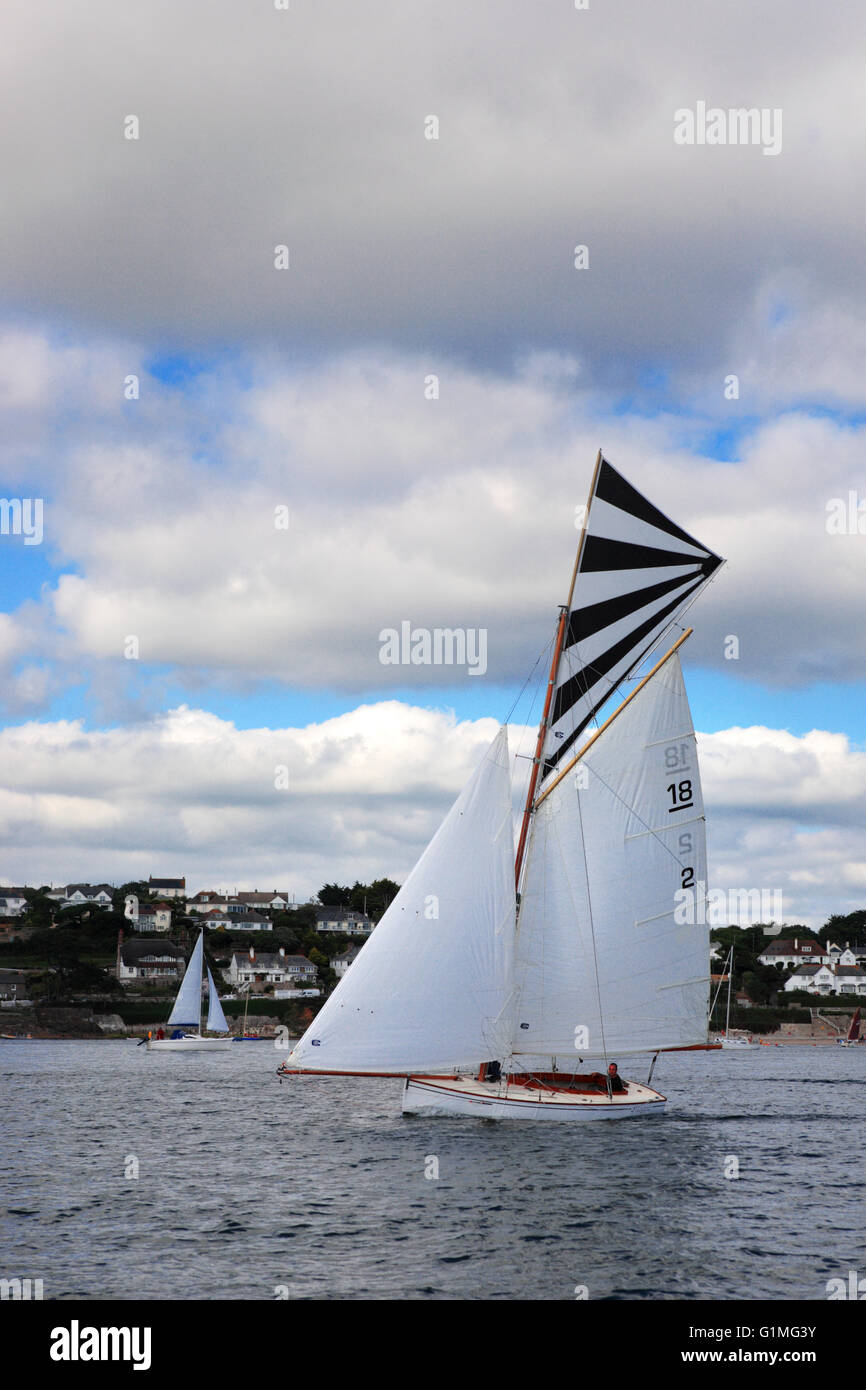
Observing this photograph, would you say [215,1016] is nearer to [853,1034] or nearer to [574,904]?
[853,1034]

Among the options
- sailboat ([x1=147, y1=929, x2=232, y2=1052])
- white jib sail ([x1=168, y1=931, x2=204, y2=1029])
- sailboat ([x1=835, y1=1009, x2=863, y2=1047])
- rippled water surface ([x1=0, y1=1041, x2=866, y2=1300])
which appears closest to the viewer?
rippled water surface ([x1=0, y1=1041, x2=866, y2=1300])

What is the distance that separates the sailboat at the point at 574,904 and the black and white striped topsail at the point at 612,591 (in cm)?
6

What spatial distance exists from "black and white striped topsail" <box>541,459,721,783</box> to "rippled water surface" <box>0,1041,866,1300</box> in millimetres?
15656

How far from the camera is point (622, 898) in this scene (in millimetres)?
44406

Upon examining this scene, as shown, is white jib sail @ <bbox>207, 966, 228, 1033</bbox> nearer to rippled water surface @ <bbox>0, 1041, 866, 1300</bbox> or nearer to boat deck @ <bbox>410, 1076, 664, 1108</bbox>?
rippled water surface @ <bbox>0, 1041, 866, 1300</bbox>

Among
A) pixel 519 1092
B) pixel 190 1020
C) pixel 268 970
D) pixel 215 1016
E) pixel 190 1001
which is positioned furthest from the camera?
pixel 268 970

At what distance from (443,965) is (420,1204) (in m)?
9.77

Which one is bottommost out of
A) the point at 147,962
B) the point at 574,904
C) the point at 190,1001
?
the point at 190,1001

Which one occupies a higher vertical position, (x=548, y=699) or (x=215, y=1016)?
(x=548, y=699)

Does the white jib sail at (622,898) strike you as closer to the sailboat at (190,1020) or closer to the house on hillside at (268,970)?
the sailboat at (190,1020)

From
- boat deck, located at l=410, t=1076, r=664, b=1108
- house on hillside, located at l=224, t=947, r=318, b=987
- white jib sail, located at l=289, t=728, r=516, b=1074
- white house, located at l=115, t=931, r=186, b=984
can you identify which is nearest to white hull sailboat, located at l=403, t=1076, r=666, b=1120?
boat deck, located at l=410, t=1076, r=664, b=1108

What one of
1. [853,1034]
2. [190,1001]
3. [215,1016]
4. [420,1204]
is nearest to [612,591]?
[420,1204]

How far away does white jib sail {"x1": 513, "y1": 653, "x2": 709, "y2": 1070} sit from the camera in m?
44.1
